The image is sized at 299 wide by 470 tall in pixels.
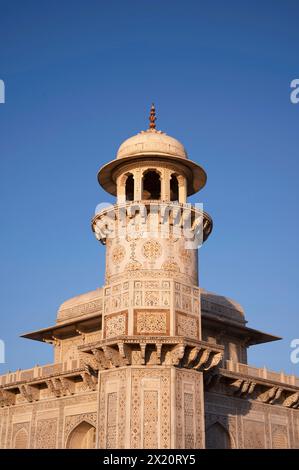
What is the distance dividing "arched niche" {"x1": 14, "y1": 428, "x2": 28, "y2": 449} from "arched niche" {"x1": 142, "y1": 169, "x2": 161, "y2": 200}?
10.00 metres

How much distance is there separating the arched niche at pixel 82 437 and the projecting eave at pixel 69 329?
4317 millimetres

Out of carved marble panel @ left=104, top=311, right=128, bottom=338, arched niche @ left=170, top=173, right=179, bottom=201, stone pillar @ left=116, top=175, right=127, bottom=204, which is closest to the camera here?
carved marble panel @ left=104, top=311, right=128, bottom=338

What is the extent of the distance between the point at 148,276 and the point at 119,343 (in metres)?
2.58

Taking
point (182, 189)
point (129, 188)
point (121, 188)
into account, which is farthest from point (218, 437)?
point (129, 188)

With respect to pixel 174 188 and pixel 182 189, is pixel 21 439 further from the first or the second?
pixel 182 189

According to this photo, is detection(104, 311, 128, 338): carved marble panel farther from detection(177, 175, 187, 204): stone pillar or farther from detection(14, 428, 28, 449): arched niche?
detection(14, 428, 28, 449): arched niche

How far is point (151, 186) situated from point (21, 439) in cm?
1080

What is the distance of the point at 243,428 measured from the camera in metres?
25.9

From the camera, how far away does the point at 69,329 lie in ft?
96.3

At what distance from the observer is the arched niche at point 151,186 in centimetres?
2689

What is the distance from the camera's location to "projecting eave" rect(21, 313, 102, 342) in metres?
28.1

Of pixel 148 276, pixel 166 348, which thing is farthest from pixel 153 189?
pixel 166 348

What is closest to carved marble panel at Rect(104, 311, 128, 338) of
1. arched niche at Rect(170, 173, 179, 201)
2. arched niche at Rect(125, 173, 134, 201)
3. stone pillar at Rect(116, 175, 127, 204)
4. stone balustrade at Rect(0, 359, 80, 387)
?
stone balustrade at Rect(0, 359, 80, 387)
